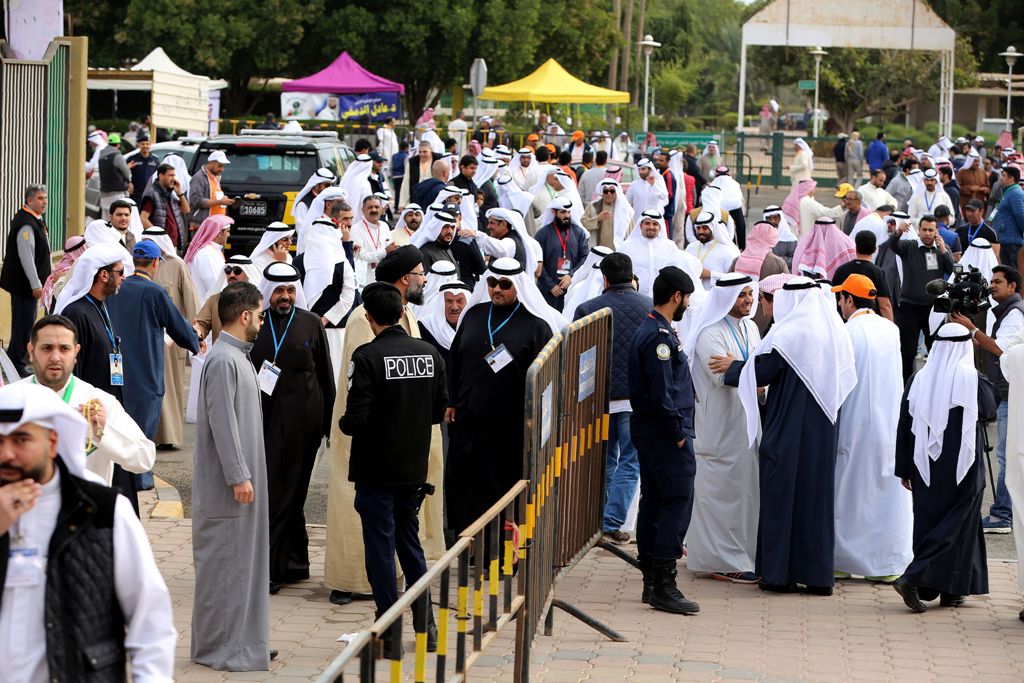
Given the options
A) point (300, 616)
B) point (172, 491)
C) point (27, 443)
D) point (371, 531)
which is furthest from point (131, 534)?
point (172, 491)

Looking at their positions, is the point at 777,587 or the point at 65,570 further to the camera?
the point at 777,587

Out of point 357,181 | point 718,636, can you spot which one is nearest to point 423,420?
point 718,636

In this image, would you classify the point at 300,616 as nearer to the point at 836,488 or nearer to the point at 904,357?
the point at 836,488

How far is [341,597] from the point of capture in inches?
342

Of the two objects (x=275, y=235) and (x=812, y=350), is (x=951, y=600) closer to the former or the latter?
(x=812, y=350)

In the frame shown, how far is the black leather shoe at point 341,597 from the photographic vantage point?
28.5ft

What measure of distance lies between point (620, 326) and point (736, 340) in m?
0.79

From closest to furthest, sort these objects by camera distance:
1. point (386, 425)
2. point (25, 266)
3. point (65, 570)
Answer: point (65, 570), point (386, 425), point (25, 266)

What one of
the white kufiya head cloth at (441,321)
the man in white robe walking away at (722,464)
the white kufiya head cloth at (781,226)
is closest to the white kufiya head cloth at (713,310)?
the man in white robe walking away at (722,464)

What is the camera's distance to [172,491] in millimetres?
11008

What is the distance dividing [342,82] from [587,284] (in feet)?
92.5

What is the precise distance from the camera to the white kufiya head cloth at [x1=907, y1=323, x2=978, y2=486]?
8852mm

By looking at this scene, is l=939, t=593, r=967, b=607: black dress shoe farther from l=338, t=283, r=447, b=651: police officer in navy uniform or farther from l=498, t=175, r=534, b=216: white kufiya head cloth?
l=498, t=175, r=534, b=216: white kufiya head cloth

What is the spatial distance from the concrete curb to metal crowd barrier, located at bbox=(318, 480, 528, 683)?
3272 millimetres
